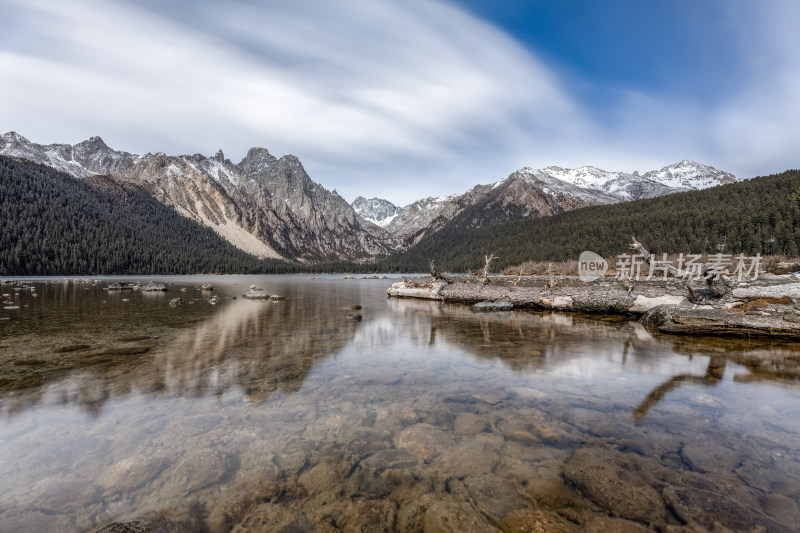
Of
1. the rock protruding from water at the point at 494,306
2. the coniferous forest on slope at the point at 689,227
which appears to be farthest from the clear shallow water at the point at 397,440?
the coniferous forest on slope at the point at 689,227

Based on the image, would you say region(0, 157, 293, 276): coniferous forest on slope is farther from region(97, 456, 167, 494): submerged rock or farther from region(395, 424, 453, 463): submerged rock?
region(395, 424, 453, 463): submerged rock

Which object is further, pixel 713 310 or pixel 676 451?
pixel 713 310

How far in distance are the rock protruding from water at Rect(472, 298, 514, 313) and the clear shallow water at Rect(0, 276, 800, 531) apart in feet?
50.7

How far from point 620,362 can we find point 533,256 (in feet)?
511

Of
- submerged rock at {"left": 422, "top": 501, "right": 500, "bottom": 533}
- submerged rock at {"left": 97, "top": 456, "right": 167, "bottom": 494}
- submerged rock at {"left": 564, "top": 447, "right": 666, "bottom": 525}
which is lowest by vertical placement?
submerged rock at {"left": 97, "top": 456, "right": 167, "bottom": 494}

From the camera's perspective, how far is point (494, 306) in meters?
29.4

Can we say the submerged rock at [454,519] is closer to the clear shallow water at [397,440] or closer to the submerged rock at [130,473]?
the clear shallow water at [397,440]

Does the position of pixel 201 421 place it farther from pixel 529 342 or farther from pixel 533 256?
pixel 533 256

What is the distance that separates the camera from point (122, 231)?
18700cm

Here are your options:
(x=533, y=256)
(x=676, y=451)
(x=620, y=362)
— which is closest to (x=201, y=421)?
(x=676, y=451)

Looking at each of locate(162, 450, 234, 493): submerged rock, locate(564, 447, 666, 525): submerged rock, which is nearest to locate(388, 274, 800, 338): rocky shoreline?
locate(564, 447, 666, 525): submerged rock

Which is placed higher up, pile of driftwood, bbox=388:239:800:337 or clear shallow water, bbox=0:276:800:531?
pile of driftwood, bbox=388:239:800:337

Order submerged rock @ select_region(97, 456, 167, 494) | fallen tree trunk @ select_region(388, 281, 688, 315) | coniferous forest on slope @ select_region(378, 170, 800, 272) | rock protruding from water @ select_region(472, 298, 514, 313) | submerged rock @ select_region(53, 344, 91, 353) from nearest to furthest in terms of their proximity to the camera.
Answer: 1. submerged rock @ select_region(97, 456, 167, 494)
2. submerged rock @ select_region(53, 344, 91, 353)
3. fallen tree trunk @ select_region(388, 281, 688, 315)
4. rock protruding from water @ select_region(472, 298, 514, 313)
5. coniferous forest on slope @ select_region(378, 170, 800, 272)

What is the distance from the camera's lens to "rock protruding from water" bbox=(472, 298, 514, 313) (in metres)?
29.1
